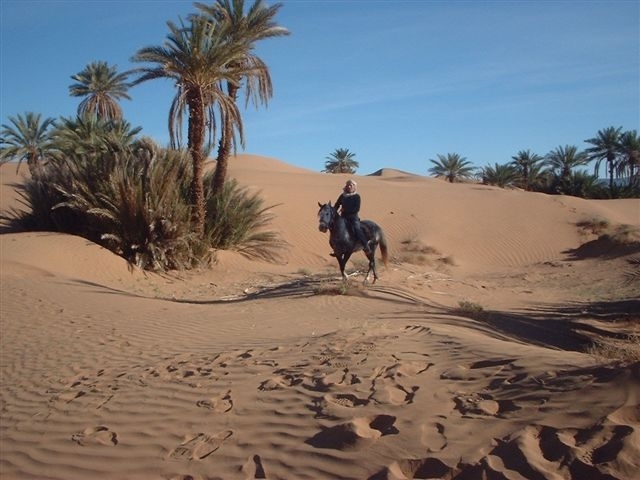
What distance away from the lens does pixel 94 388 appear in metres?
6.35

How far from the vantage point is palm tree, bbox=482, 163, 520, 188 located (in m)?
53.1

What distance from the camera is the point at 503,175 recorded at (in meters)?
52.9

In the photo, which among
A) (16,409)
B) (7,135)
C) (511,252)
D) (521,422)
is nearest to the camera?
(521,422)

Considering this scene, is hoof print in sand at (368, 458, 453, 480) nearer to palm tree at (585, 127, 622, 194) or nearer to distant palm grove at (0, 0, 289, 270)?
distant palm grove at (0, 0, 289, 270)

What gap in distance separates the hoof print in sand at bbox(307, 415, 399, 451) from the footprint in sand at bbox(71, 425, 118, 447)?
6.11ft

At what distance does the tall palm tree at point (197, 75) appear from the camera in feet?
59.1

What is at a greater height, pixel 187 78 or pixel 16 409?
pixel 187 78

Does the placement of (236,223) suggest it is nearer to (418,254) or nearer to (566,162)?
(418,254)

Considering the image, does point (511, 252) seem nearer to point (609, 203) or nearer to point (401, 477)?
point (609, 203)

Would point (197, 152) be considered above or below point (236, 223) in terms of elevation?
above

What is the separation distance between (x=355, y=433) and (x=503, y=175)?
52075 millimetres

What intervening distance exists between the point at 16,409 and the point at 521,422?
16.8 ft

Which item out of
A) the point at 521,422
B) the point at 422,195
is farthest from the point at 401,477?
the point at 422,195

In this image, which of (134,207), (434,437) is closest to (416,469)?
(434,437)
